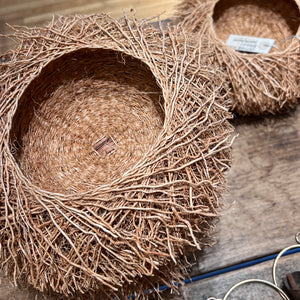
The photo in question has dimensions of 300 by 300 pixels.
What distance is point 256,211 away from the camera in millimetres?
886

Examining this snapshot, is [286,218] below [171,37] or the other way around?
below

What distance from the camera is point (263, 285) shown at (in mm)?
805

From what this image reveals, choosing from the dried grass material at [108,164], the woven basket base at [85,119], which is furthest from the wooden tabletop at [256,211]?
the woven basket base at [85,119]

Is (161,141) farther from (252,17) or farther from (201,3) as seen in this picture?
(252,17)

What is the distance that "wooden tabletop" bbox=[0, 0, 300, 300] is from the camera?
31.9 inches

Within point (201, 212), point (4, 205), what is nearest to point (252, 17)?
point (201, 212)

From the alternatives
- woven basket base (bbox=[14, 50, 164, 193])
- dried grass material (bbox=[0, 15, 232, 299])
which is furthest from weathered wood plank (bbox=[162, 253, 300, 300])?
woven basket base (bbox=[14, 50, 164, 193])

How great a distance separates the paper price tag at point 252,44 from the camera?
106 cm

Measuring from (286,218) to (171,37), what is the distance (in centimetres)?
59

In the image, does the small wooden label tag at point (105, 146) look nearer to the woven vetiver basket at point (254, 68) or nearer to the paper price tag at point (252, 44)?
the woven vetiver basket at point (254, 68)

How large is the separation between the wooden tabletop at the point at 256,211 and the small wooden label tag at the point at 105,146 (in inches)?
14.1

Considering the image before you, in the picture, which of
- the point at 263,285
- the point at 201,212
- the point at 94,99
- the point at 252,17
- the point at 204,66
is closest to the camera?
the point at 201,212

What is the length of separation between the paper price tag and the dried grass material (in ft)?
1.43

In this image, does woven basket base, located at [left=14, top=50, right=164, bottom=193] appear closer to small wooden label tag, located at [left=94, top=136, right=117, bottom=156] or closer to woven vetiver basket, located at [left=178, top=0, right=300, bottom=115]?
small wooden label tag, located at [left=94, top=136, right=117, bottom=156]
